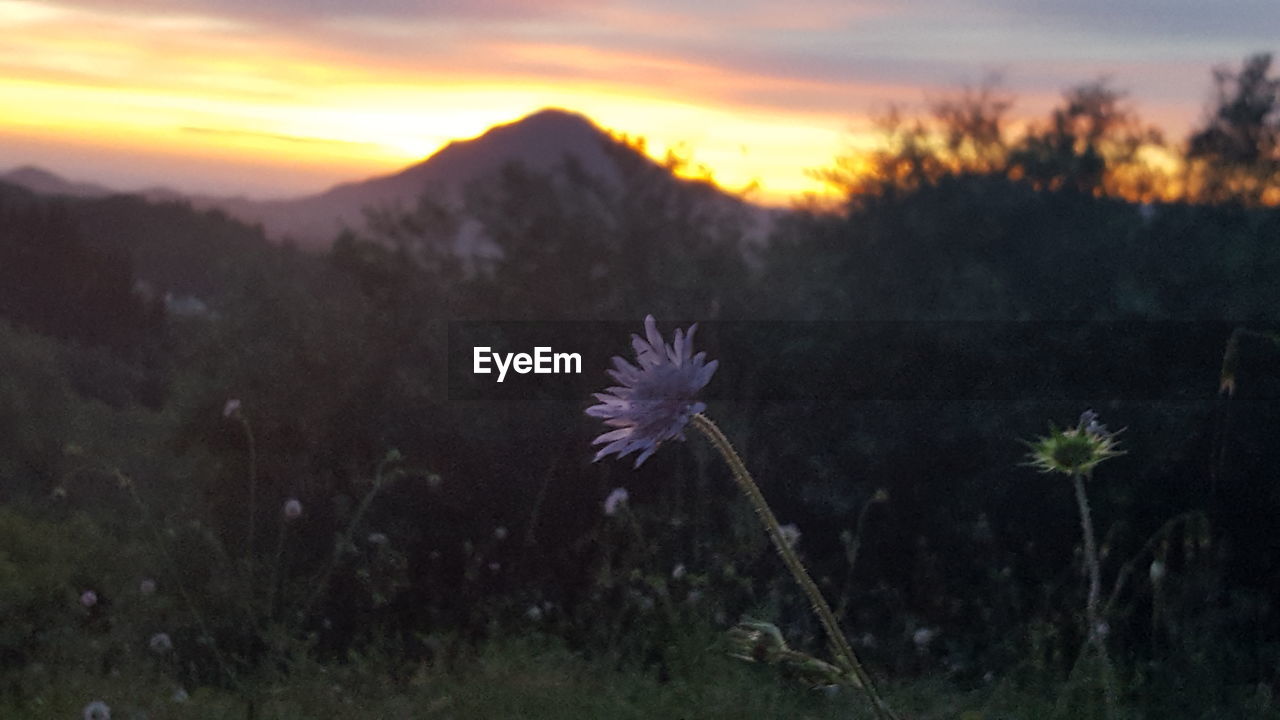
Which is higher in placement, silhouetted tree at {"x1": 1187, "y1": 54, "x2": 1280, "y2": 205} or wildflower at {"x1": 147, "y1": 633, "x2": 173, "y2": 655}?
silhouetted tree at {"x1": 1187, "y1": 54, "x2": 1280, "y2": 205}

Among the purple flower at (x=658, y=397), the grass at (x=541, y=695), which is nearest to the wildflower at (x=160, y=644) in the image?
the grass at (x=541, y=695)

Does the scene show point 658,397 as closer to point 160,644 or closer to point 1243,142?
point 160,644

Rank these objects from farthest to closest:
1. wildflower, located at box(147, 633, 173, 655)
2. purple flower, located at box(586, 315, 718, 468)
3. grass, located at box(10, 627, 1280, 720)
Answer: wildflower, located at box(147, 633, 173, 655) < grass, located at box(10, 627, 1280, 720) < purple flower, located at box(586, 315, 718, 468)

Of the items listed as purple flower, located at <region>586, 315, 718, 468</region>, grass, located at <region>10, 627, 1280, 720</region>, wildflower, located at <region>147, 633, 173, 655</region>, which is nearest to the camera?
purple flower, located at <region>586, 315, 718, 468</region>

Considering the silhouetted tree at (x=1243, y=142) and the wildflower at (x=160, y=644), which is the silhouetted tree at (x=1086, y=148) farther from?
the wildflower at (x=160, y=644)

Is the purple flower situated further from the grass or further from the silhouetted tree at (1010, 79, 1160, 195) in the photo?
the silhouetted tree at (1010, 79, 1160, 195)

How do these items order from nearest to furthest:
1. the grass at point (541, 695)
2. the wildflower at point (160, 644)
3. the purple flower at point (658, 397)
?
1. the purple flower at point (658, 397)
2. the grass at point (541, 695)
3. the wildflower at point (160, 644)

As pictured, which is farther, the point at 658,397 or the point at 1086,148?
the point at 1086,148

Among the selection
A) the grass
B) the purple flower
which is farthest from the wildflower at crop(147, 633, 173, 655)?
the purple flower

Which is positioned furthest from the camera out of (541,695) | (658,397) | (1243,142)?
(1243,142)

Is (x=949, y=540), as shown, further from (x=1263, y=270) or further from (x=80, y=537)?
(x=80, y=537)

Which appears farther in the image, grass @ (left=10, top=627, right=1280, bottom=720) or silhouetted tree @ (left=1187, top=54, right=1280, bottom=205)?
silhouetted tree @ (left=1187, top=54, right=1280, bottom=205)

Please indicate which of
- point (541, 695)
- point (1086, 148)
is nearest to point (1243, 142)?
point (1086, 148)

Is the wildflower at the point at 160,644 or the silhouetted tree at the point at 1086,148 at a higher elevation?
the silhouetted tree at the point at 1086,148
